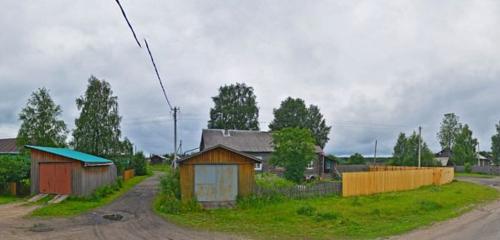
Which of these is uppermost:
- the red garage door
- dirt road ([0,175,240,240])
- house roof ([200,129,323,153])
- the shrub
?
house roof ([200,129,323,153])

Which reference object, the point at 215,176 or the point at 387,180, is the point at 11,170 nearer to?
the point at 215,176

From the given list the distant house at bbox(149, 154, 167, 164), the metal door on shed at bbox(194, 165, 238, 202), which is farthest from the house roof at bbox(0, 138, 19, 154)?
the metal door on shed at bbox(194, 165, 238, 202)

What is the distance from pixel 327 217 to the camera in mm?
18828

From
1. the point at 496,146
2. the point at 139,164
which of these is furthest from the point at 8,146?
the point at 496,146

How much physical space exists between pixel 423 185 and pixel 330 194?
14.0 metres

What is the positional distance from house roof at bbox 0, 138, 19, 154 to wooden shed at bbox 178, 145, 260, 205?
48948mm

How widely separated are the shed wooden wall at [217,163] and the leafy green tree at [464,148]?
61.3m

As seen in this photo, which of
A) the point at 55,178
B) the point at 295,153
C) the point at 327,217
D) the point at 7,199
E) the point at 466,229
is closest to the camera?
the point at 466,229

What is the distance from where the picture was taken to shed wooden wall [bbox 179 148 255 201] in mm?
23156

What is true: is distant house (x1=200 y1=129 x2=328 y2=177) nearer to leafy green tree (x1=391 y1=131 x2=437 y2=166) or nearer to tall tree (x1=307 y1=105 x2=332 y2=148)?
leafy green tree (x1=391 y1=131 x2=437 y2=166)

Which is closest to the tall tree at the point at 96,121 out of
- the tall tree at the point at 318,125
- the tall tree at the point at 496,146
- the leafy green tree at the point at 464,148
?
the tall tree at the point at 318,125

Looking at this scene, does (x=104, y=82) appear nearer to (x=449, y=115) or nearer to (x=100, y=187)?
(x=100, y=187)

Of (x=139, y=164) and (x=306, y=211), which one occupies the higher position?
(x=306, y=211)

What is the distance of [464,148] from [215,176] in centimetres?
6804
